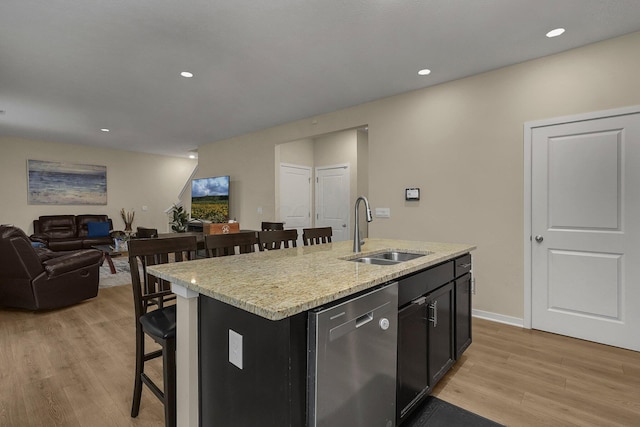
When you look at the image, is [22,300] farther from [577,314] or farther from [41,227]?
[577,314]

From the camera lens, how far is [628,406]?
6.22 feet

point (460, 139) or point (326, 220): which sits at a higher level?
point (460, 139)

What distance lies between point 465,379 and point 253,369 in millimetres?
1789

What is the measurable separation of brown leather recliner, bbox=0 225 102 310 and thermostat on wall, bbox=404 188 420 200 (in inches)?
159

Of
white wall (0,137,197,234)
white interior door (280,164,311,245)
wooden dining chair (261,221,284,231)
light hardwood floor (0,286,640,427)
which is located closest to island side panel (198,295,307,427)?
light hardwood floor (0,286,640,427)

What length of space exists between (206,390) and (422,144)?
11.2 feet

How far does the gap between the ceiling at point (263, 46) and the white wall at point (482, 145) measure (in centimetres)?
19

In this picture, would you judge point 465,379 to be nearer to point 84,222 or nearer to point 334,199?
point 334,199

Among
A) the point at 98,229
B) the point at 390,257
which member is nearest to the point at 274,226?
the point at 390,257

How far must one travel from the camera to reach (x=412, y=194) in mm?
3879

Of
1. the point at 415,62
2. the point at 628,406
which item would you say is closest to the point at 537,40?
the point at 415,62

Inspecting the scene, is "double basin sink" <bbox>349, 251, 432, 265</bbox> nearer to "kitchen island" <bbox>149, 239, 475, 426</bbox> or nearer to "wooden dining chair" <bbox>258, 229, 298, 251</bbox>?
"kitchen island" <bbox>149, 239, 475, 426</bbox>

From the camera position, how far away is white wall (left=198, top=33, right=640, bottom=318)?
2791mm

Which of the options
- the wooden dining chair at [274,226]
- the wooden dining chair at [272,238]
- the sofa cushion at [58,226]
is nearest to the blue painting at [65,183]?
the sofa cushion at [58,226]
